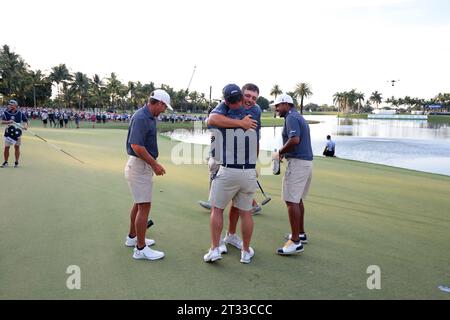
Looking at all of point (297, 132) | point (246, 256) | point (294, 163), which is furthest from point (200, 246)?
point (297, 132)

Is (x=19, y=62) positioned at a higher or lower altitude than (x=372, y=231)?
higher

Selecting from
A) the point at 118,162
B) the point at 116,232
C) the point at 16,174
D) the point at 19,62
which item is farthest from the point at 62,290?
the point at 19,62

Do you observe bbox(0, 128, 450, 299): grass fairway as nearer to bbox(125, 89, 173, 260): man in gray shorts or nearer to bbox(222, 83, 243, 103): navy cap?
bbox(125, 89, 173, 260): man in gray shorts

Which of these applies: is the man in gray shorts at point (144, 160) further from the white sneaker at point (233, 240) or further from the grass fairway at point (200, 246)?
the white sneaker at point (233, 240)

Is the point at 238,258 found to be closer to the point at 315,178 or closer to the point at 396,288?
the point at 396,288

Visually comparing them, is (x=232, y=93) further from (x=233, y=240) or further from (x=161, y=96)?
(x=233, y=240)

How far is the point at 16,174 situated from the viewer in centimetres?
1000

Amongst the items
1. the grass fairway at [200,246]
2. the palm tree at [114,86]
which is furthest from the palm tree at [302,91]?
the grass fairway at [200,246]

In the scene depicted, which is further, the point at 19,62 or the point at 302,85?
the point at 302,85

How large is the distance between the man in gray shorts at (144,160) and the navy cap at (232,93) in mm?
738

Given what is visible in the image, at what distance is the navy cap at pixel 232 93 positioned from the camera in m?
4.31

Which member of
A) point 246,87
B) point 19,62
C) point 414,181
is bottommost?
point 414,181

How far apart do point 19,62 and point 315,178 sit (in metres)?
79.3

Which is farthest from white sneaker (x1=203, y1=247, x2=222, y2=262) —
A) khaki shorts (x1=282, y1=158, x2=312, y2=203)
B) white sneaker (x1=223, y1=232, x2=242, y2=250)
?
khaki shorts (x1=282, y1=158, x2=312, y2=203)
